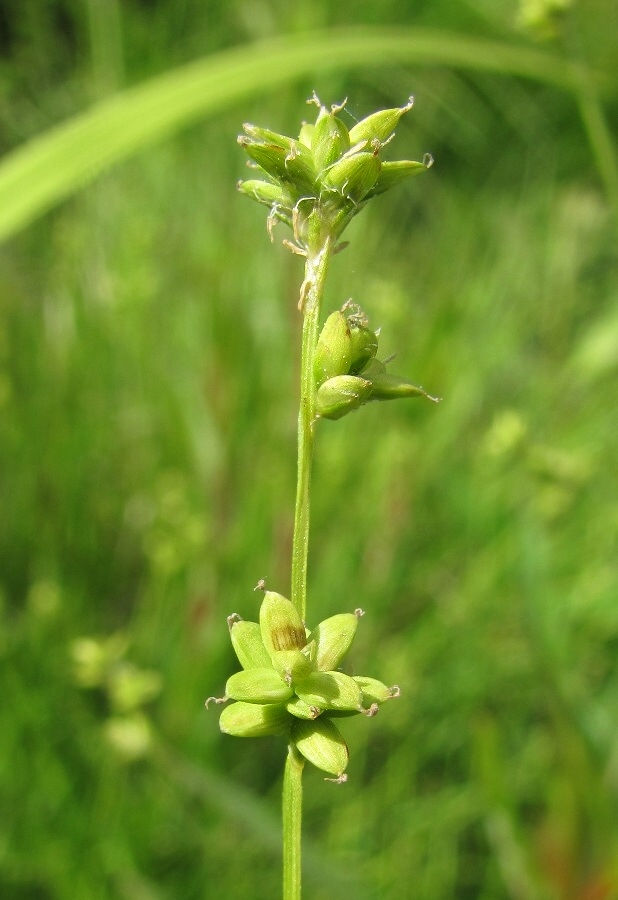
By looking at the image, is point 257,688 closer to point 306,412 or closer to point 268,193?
point 306,412

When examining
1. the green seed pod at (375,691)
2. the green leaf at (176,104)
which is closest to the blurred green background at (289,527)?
the green leaf at (176,104)

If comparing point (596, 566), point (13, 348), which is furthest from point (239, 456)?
point (596, 566)

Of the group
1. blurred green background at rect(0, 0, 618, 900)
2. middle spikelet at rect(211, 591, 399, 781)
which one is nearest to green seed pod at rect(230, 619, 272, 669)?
middle spikelet at rect(211, 591, 399, 781)

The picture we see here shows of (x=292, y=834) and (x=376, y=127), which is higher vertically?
(x=376, y=127)

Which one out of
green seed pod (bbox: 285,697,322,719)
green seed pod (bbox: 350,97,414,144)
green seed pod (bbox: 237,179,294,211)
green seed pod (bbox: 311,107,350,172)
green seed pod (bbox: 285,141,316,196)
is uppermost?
green seed pod (bbox: 350,97,414,144)

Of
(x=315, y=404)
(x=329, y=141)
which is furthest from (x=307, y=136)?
(x=315, y=404)

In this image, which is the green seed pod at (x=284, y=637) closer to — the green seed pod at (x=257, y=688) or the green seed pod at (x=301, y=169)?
the green seed pod at (x=257, y=688)

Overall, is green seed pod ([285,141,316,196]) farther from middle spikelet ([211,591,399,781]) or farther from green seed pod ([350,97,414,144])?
middle spikelet ([211,591,399,781])
